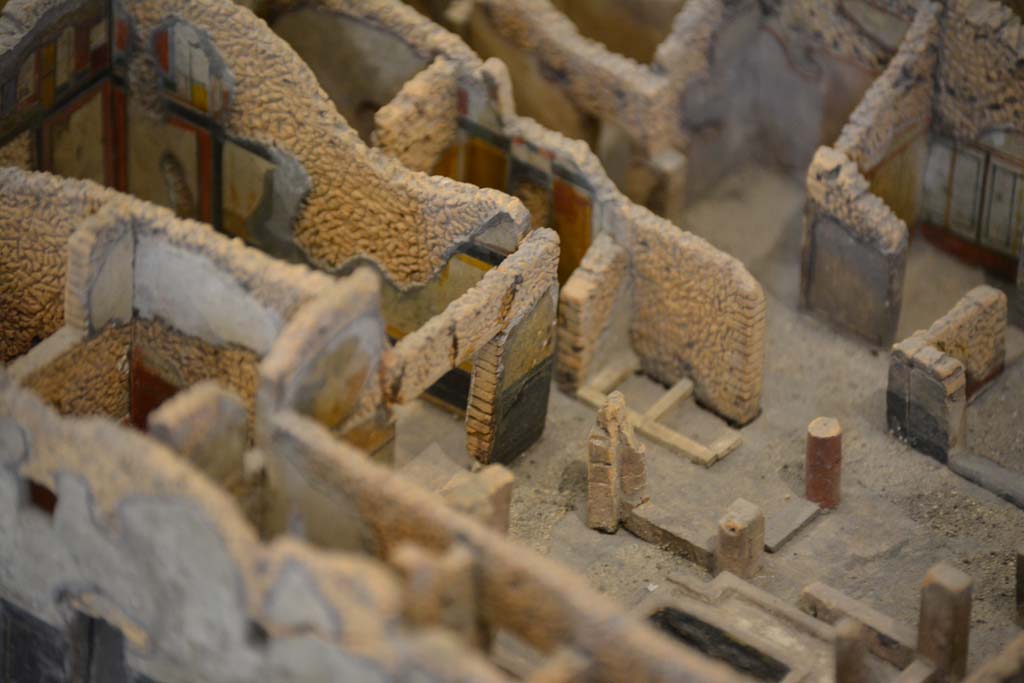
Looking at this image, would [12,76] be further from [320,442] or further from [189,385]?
[320,442]

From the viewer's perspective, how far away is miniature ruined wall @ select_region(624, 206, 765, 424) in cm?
2470

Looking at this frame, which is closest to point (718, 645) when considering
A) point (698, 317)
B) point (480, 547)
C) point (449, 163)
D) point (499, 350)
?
point (499, 350)

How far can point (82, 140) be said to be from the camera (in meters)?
26.2

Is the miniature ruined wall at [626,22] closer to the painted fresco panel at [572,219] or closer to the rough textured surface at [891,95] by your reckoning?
the rough textured surface at [891,95]

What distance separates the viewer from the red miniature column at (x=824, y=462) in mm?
24047

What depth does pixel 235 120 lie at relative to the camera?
83.2ft

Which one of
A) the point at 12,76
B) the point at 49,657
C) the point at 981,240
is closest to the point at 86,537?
the point at 49,657

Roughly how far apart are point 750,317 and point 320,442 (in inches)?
223

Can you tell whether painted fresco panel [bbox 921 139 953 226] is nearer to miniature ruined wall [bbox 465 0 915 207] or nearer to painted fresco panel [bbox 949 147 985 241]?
painted fresco panel [bbox 949 147 985 241]

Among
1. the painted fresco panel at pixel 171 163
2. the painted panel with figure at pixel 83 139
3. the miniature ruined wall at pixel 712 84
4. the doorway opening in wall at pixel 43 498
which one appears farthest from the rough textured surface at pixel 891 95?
the doorway opening in wall at pixel 43 498

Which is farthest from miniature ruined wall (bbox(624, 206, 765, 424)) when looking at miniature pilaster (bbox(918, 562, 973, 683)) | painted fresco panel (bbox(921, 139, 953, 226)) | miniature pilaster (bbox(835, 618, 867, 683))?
miniature pilaster (bbox(835, 618, 867, 683))

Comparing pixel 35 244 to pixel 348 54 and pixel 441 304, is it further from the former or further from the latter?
pixel 348 54

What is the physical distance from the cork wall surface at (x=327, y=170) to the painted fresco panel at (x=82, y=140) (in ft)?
3.84

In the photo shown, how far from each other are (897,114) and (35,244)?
339 inches
